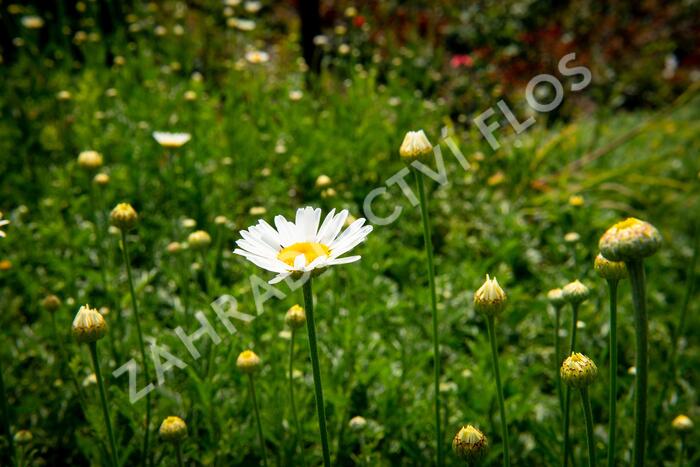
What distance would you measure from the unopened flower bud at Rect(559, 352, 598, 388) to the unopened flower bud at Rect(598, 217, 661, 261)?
0.80 feet

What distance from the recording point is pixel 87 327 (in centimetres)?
119

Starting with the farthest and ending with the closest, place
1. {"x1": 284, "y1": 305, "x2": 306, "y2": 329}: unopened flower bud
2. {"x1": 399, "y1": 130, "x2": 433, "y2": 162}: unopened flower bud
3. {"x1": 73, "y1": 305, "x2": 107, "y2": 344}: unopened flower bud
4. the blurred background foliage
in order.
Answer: the blurred background foliage → {"x1": 284, "y1": 305, "x2": 306, "y2": 329}: unopened flower bud → {"x1": 399, "y1": 130, "x2": 433, "y2": 162}: unopened flower bud → {"x1": 73, "y1": 305, "x2": 107, "y2": 344}: unopened flower bud

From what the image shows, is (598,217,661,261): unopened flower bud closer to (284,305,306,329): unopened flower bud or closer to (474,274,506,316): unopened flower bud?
(474,274,506,316): unopened flower bud

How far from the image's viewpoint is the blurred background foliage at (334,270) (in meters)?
1.86

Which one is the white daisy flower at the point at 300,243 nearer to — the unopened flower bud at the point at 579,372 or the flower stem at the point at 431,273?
the flower stem at the point at 431,273

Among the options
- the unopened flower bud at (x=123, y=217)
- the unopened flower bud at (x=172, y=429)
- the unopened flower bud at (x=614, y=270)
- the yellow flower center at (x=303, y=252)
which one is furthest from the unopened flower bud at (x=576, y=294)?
the unopened flower bud at (x=123, y=217)

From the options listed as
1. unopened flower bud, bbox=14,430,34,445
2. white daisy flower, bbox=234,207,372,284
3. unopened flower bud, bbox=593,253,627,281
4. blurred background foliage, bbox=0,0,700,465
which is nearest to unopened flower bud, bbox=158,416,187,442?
blurred background foliage, bbox=0,0,700,465

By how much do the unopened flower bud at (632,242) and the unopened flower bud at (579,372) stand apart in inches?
9.5

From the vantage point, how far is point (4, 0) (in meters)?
5.38

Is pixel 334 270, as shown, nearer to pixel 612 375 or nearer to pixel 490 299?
pixel 490 299

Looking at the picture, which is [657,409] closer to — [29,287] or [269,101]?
[29,287]

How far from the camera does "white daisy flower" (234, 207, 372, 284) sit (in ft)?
3.66

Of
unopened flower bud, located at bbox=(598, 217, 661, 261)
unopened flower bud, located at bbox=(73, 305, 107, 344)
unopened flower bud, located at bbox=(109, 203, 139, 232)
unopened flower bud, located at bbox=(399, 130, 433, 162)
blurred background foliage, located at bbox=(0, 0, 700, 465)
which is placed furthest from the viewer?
blurred background foliage, located at bbox=(0, 0, 700, 465)

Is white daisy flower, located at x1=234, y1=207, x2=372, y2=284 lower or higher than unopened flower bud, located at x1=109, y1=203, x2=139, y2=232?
higher
